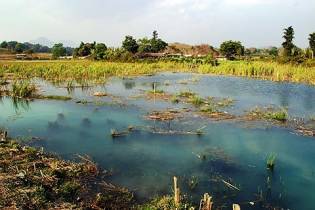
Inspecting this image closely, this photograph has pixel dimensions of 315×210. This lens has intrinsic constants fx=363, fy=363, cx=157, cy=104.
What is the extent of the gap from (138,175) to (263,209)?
3.35m

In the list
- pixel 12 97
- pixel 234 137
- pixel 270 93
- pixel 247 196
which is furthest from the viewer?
pixel 270 93

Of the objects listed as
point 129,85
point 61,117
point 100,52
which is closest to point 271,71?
point 129,85

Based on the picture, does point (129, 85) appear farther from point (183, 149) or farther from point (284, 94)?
point (183, 149)

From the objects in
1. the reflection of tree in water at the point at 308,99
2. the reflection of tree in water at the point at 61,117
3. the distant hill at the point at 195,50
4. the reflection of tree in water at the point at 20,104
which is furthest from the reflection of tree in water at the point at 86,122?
the distant hill at the point at 195,50

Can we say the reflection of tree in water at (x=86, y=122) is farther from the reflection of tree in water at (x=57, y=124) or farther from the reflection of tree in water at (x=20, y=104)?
the reflection of tree in water at (x=20, y=104)

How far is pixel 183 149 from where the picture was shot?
11.8m

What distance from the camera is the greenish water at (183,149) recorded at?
885 centimetres

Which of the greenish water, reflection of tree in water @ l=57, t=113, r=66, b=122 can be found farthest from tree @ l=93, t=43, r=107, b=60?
reflection of tree in water @ l=57, t=113, r=66, b=122

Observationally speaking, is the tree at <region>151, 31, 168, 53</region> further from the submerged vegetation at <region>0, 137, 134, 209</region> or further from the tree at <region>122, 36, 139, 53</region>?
the submerged vegetation at <region>0, 137, 134, 209</region>

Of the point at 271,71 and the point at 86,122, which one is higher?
the point at 271,71

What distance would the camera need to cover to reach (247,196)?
845 centimetres

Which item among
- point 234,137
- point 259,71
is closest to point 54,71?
point 259,71

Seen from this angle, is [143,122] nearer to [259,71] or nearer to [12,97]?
[12,97]

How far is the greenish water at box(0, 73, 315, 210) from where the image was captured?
885cm
